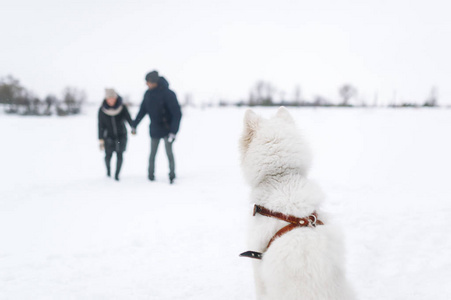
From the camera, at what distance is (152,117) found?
6.36m

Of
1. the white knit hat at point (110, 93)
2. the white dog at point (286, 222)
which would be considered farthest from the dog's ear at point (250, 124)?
the white knit hat at point (110, 93)

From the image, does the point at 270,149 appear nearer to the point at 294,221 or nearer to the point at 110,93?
the point at 294,221

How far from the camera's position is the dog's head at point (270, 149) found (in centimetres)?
208

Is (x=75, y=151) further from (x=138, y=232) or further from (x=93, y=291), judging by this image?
(x=93, y=291)

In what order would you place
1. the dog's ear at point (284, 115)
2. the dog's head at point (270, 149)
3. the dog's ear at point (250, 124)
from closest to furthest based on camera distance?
the dog's head at point (270, 149)
the dog's ear at point (250, 124)
the dog's ear at point (284, 115)

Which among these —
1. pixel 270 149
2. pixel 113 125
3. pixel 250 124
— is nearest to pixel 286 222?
pixel 270 149

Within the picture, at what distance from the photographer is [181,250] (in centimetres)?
348

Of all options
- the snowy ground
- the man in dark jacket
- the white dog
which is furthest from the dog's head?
the man in dark jacket

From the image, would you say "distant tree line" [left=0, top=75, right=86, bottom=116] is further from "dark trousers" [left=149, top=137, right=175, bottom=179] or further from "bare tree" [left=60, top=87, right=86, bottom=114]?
"dark trousers" [left=149, top=137, right=175, bottom=179]

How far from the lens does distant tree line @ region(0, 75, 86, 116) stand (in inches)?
1511

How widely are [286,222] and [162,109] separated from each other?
201 inches

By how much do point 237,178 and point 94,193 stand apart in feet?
11.5

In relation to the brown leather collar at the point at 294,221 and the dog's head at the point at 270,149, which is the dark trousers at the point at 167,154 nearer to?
the dog's head at the point at 270,149

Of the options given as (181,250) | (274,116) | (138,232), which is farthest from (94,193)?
(274,116)
